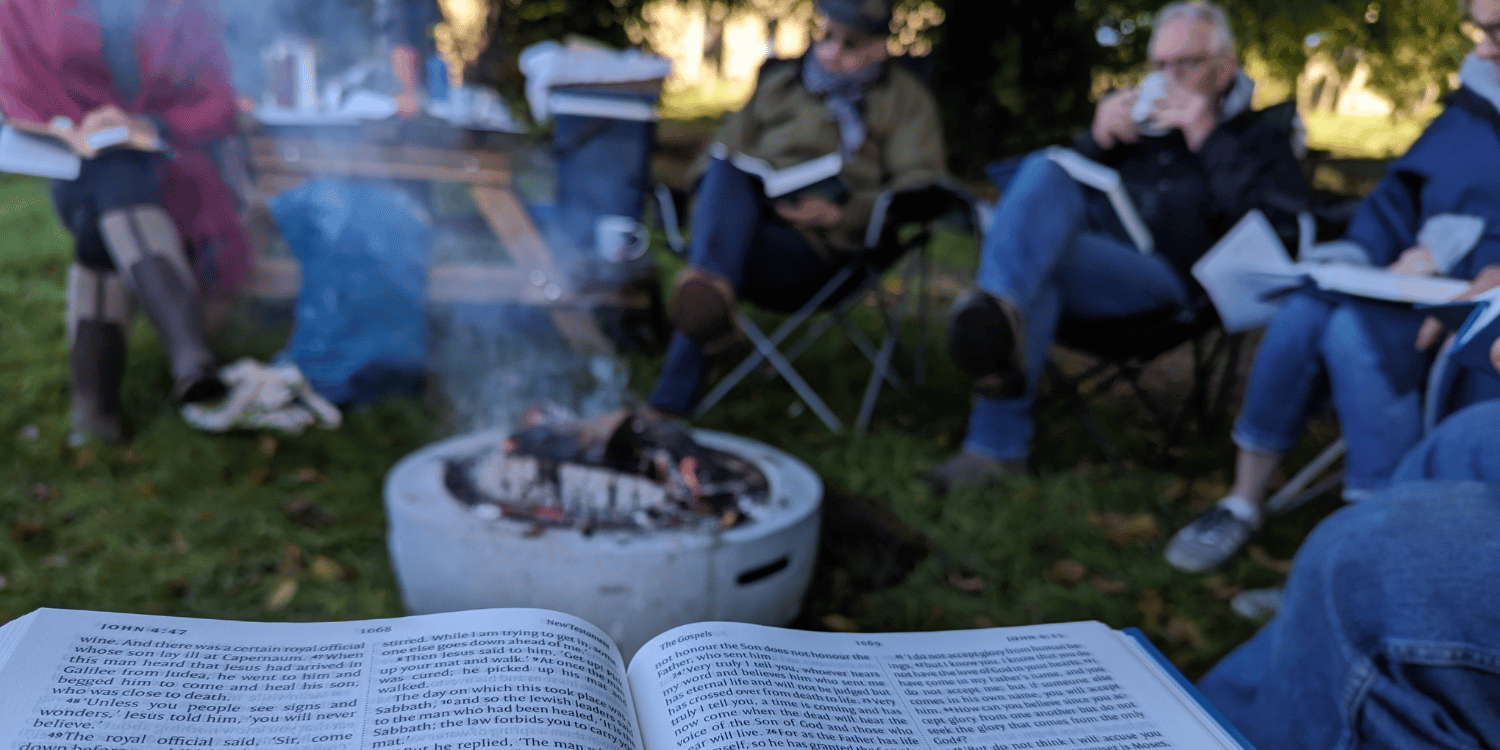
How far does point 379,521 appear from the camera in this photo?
2.42 metres

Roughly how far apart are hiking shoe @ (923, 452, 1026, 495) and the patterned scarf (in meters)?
1.22

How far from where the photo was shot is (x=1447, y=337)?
1800 mm

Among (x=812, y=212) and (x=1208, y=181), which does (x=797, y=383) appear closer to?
(x=812, y=212)

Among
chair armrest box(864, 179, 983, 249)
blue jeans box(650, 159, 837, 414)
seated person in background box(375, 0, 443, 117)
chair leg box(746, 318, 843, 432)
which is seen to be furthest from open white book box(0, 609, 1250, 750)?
seated person in background box(375, 0, 443, 117)

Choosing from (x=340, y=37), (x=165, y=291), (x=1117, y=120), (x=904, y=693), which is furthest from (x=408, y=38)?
(x=904, y=693)

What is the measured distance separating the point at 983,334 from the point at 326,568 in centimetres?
180

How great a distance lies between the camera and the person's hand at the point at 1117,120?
108 inches

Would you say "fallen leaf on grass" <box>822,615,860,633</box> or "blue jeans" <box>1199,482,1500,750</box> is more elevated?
"blue jeans" <box>1199,482,1500,750</box>

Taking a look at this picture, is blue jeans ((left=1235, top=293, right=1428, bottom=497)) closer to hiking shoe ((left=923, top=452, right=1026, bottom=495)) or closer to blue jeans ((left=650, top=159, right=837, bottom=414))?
hiking shoe ((left=923, top=452, right=1026, bottom=495))

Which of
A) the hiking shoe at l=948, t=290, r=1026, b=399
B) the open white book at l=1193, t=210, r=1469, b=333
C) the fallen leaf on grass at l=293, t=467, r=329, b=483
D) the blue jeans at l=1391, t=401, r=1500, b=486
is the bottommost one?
the fallen leaf on grass at l=293, t=467, r=329, b=483

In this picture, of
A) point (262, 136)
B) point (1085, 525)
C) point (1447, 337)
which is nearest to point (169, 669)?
point (1447, 337)

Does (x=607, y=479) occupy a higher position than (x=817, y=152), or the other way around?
(x=817, y=152)

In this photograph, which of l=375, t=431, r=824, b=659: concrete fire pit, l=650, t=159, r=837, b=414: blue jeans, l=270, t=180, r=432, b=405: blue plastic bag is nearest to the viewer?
l=375, t=431, r=824, b=659: concrete fire pit

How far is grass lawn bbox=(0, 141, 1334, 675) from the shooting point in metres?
2.08
